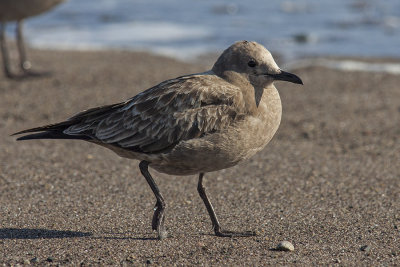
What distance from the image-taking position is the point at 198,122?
15.0ft

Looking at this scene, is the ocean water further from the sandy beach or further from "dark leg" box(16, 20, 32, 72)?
the sandy beach

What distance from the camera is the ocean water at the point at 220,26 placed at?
1509 cm

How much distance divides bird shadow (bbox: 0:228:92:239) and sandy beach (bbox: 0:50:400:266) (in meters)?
0.01

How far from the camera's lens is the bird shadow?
15.2 ft

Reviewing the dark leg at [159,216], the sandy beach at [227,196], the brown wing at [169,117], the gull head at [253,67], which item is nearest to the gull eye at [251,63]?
the gull head at [253,67]

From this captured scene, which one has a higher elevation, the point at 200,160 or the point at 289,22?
the point at 200,160

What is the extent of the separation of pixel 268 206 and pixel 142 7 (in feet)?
55.3

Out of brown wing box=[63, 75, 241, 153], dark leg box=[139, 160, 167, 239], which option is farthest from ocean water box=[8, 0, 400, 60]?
dark leg box=[139, 160, 167, 239]

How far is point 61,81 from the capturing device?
1054cm

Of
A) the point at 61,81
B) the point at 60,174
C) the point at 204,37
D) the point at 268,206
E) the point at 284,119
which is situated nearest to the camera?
the point at 268,206

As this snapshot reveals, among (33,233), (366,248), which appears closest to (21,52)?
(33,233)

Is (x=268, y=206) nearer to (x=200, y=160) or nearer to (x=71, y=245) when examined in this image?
(x=200, y=160)

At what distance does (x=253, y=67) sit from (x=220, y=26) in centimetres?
1334

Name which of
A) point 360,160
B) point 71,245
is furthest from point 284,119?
point 71,245
